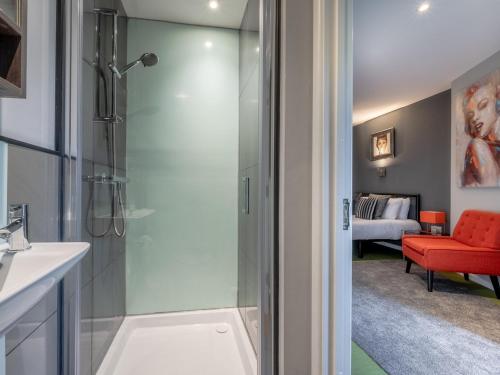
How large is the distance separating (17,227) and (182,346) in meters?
1.51

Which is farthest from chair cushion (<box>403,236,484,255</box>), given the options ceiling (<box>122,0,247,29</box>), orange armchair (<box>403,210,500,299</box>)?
ceiling (<box>122,0,247,29</box>)

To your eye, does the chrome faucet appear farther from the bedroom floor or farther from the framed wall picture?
the framed wall picture

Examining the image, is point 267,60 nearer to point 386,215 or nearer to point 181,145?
point 181,145

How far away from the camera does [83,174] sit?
1.29 meters

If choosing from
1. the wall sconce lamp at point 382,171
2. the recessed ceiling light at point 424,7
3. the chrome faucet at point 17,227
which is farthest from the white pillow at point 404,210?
the chrome faucet at point 17,227

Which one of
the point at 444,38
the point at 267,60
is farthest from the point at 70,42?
the point at 444,38

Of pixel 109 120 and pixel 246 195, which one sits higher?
pixel 109 120

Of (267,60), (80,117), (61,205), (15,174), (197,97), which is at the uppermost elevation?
(197,97)

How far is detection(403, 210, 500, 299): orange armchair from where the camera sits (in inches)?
103

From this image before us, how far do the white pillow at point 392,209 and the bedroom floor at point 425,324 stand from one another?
1236 mm

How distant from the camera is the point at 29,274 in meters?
0.60

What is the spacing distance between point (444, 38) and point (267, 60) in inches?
101

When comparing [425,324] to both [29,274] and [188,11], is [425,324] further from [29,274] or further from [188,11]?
[188,11]

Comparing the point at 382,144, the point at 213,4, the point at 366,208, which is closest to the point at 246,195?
the point at 213,4
